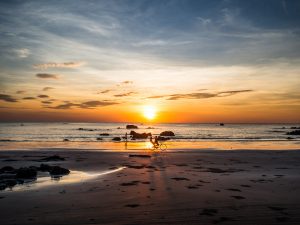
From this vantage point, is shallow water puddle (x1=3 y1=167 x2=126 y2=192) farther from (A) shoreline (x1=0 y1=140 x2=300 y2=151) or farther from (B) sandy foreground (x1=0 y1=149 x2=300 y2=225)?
(A) shoreline (x1=0 y1=140 x2=300 y2=151)

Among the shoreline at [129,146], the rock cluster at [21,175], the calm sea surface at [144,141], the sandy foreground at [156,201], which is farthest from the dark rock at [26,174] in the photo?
the calm sea surface at [144,141]

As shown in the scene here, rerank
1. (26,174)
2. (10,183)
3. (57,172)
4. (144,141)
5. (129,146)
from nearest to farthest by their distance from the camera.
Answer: (10,183)
(26,174)
(57,172)
(129,146)
(144,141)

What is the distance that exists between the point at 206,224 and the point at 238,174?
8466mm

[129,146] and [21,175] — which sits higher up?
[21,175]

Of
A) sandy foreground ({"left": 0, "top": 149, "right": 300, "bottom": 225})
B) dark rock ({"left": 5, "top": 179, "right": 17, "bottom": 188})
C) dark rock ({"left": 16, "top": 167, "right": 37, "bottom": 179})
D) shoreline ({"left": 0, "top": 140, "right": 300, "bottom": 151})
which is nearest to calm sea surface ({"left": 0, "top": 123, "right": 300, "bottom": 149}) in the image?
shoreline ({"left": 0, "top": 140, "right": 300, "bottom": 151})

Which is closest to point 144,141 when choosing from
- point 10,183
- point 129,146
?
point 129,146

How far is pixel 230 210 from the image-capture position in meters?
8.09

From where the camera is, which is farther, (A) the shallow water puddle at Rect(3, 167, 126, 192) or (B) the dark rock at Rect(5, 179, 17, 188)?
(B) the dark rock at Rect(5, 179, 17, 188)

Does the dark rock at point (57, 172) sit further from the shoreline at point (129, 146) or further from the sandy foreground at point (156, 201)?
the shoreline at point (129, 146)

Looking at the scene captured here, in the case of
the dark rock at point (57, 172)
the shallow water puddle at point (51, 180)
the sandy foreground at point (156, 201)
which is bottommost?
the sandy foreground at point (156, 201)

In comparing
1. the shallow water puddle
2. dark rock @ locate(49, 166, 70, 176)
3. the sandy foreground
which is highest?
dark rock @ locate(49, 166, 70, 176)

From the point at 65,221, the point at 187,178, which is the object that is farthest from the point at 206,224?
the point at 187,178

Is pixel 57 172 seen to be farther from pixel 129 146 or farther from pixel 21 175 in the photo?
pixel 129 146

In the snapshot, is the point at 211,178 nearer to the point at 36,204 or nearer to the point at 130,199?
the point at 130,199
